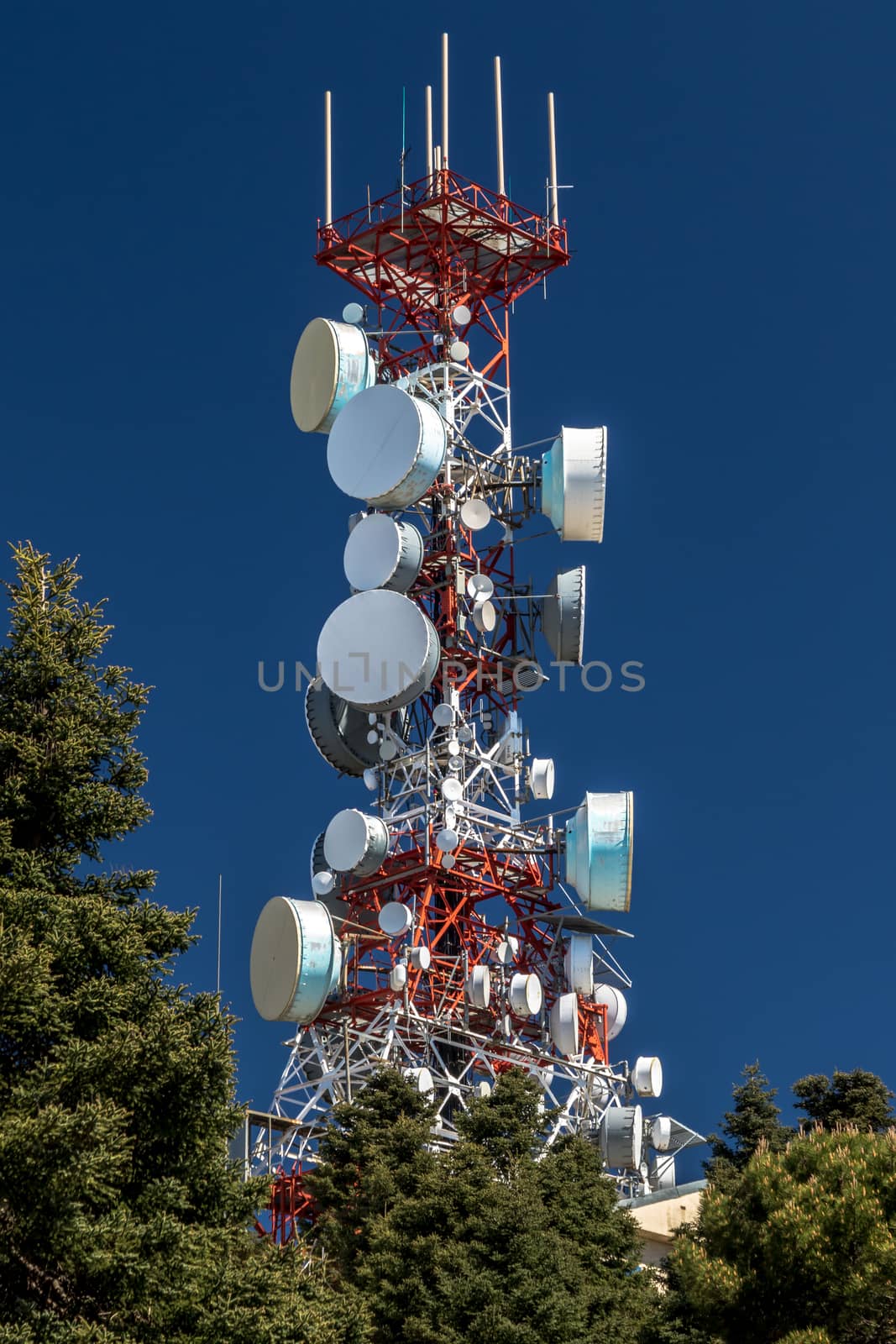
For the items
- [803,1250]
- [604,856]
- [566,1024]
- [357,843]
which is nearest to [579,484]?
[604,856]

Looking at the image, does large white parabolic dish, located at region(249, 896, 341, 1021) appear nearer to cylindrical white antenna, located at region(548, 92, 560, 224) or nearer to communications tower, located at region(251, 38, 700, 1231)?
communications tower, located at region(251, 38, 700, 1231)

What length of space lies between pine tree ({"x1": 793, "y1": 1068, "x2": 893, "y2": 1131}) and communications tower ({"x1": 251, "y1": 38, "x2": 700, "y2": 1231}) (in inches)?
241

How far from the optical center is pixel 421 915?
150ft

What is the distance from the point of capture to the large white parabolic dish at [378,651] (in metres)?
45.4

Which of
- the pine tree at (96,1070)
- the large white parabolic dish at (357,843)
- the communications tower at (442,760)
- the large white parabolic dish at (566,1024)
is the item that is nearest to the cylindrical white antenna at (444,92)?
the communications tower at (442,760)

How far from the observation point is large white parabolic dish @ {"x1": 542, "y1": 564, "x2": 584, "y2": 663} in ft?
158

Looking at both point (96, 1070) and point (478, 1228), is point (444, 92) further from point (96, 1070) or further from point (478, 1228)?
point (96, 1070)

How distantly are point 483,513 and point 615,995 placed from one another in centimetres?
1105

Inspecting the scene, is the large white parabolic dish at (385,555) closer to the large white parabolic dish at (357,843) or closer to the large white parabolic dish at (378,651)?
the large white parabolic dish at (378,651)

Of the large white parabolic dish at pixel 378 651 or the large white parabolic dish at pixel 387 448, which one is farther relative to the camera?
the large white parabolic dish at pixel 387 448

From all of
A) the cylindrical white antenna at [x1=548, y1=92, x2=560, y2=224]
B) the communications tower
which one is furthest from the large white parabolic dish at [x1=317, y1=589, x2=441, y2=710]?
the cylindrical white antenna at [x1=548, y1=92, x2=560, y2=224]

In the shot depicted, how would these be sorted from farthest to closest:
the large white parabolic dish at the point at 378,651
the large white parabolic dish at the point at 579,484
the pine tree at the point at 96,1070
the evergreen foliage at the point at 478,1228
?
the large white parabolic dish at the point at 579,484
the large white parabolic dish at the point at 378,651
the evergreen foliage at the point at 478,1228
the pine tree at the point at 96,1070

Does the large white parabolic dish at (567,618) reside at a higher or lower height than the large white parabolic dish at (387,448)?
lower

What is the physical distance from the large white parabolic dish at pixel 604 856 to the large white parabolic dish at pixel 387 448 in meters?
8.05
